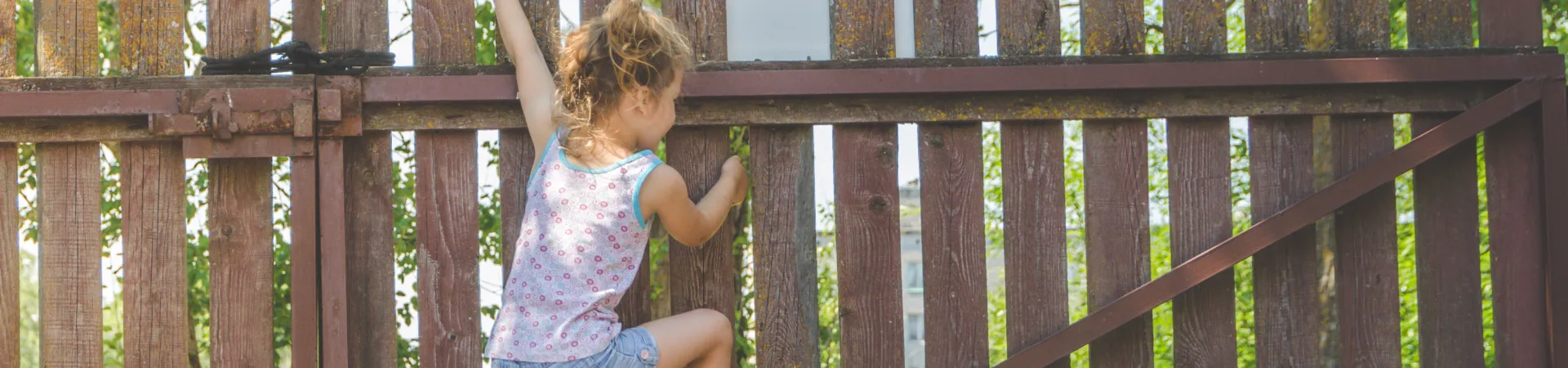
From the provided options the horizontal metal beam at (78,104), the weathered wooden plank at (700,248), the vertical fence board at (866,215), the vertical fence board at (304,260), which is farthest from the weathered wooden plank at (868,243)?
the horizontal metal beam at (78,104)

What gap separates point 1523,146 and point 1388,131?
325mm

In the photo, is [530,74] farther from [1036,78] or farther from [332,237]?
[1036,78]

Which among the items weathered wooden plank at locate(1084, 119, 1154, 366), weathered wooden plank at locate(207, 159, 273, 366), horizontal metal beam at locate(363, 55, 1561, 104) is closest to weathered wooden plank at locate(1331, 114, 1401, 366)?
horizontal metal beam at locate(363, 55, 1561, 104)

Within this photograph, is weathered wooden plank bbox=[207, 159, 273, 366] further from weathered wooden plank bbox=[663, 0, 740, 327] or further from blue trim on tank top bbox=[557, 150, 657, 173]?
weathered wooden plank bbox=[663, 0, 740, 327]

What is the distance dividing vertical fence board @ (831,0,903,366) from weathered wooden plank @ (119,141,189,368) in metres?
1.56

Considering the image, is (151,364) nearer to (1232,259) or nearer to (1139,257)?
(1139,257)

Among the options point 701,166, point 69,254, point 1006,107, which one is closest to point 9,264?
point 69,254

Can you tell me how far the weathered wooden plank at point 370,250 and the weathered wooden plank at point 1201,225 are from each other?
1884 mm

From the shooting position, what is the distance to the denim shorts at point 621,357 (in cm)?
219

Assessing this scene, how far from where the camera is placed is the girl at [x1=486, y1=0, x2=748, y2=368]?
87.7 inches

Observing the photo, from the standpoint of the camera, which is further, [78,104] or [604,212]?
[78,104]

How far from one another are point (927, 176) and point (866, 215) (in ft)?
0.57

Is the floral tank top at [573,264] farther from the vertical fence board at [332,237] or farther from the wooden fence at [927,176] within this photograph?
the vertical fence board at [332,237]

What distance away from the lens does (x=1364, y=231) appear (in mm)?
2658
